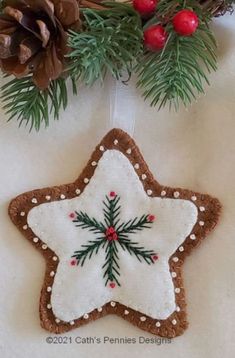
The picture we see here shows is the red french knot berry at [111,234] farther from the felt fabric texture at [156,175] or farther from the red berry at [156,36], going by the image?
the red berry at [156,36]

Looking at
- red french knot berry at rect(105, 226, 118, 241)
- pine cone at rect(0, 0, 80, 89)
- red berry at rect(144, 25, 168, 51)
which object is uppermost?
red berry at rect(144, 25, 168, 51)

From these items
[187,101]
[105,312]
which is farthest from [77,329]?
[187,101]

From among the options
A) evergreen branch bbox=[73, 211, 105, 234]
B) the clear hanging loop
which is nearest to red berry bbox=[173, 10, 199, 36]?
the clear hanging loop

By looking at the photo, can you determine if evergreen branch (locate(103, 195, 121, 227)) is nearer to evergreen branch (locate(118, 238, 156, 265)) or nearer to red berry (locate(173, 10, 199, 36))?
evergreen branch (locate(118, 238, 156, 265))

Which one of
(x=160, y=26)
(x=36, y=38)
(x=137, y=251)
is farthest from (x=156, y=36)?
(x=137, y=251)

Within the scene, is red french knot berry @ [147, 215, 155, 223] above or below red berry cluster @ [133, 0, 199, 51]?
below

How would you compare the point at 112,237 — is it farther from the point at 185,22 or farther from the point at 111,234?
the point at 185,22

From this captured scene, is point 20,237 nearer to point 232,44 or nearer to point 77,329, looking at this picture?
point 77,329

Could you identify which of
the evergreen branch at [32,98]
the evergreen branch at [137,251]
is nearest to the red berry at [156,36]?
the evergreen branch at [32,98]
